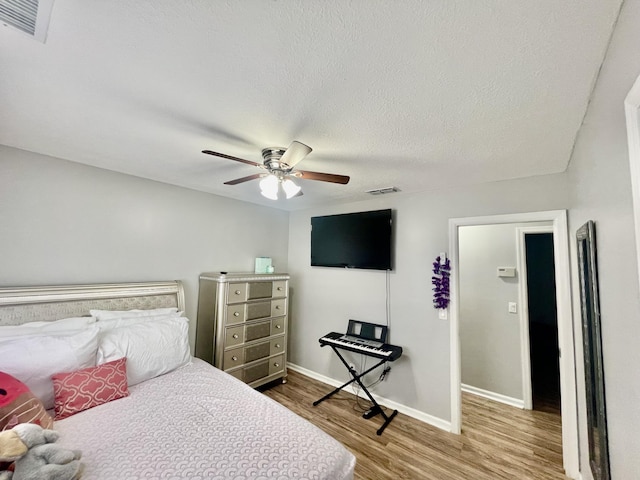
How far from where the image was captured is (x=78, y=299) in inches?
87.0

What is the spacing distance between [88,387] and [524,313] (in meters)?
4.26

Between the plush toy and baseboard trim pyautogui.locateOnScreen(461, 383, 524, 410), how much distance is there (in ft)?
13.0

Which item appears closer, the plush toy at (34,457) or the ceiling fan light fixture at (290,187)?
the plush toy at (34,457)

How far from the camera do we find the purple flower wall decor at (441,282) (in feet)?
8.81

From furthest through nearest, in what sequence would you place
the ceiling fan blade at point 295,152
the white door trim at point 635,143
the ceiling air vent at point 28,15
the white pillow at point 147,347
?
the white pillow at point 147,347, the ceiling fan blade at point 295,152, the ceiling air vent at point 28,15, the white door trim at point 635,143

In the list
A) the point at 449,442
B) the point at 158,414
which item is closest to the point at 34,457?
the point at 158,414

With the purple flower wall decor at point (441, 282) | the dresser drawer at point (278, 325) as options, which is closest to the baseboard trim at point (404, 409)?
the dresser drawer at point (278, 325)

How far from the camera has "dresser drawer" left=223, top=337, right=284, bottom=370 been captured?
290 cm

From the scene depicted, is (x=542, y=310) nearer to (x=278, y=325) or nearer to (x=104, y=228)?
(x=278, y=325)

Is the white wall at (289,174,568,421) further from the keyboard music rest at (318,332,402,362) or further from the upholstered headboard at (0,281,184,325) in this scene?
the upholstered headboard at (0,281,184,325)

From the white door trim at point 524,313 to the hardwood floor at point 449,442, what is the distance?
22 cm

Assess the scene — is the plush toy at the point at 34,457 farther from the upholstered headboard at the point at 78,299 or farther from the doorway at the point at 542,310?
the doorway at the point at 542,310

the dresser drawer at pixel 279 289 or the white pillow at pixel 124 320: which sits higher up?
the dresser drawer at pixel 279 289

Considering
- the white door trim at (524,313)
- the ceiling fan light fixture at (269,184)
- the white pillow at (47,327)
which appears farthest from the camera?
the white door trim at (524,313)
